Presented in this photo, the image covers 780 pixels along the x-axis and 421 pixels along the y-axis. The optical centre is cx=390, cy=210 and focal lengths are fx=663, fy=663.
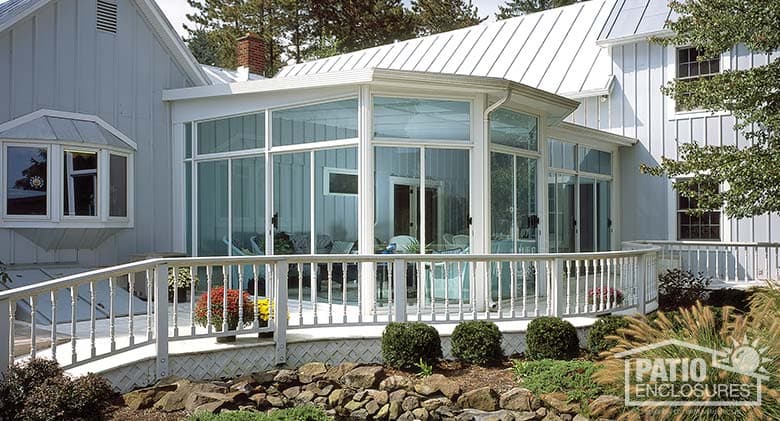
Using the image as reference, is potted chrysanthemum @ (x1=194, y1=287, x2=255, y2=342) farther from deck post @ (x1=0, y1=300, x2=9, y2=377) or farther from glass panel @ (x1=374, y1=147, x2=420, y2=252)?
glass panel @ (x1=374, y1=147, x2=420, y2=252)

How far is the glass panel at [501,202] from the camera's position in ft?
28.8

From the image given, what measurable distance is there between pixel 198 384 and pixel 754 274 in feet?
31.6

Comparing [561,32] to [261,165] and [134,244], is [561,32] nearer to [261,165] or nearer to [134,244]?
[261,165]

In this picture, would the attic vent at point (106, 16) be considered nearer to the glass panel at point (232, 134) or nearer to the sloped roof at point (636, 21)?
the glass panel at point (232, 134)

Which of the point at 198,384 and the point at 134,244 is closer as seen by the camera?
the point at 198,384

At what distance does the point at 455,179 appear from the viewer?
28.1 ft

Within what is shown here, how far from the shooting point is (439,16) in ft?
89.7

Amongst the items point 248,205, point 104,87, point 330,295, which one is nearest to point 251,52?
point 104,87

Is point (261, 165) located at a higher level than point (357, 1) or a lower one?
lower

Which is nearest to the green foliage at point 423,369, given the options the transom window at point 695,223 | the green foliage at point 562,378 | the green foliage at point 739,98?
the green foliage at point 562,378

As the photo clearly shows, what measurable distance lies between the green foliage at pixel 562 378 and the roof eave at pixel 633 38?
871cm

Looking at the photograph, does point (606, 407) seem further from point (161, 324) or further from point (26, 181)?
point (26, 181)

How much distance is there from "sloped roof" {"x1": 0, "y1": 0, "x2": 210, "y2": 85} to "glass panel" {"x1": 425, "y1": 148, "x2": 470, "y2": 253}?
494cm

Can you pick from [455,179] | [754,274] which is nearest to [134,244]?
[455,179]
